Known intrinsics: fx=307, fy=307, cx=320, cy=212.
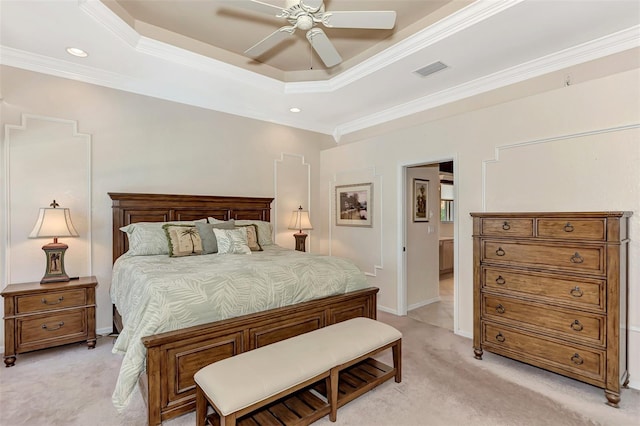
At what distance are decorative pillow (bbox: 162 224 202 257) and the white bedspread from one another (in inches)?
6.6

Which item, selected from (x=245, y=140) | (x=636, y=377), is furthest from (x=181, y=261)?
(x=636, y=377)

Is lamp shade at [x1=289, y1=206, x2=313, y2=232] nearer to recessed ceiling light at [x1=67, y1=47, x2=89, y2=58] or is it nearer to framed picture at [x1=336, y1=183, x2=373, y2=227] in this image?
framed picture at [x1=336, y1=183, x2=373, y2=227]

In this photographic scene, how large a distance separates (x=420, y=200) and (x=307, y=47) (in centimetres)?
268

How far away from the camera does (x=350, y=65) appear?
12.8 ft

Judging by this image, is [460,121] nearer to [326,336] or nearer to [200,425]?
[326,336]

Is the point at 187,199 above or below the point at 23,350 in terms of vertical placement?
above

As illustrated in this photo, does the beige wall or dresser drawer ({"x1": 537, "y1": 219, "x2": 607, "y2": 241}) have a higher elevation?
the beige wall

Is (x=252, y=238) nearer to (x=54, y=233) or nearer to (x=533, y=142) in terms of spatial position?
(x=54, y=233)

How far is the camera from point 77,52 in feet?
10.1

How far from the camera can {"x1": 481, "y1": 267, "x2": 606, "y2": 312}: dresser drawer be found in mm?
2305

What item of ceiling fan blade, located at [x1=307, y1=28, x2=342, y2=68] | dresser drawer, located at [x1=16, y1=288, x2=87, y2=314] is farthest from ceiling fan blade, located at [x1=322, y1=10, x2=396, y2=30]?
dresser drawer, located at [x1=16, y1=288, x2=87, y2=314]

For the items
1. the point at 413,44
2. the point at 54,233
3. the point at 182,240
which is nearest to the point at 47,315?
the point at 54,233

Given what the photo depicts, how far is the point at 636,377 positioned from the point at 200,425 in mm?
3294

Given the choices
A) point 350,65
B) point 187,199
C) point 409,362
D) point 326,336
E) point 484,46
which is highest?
point 350,65
